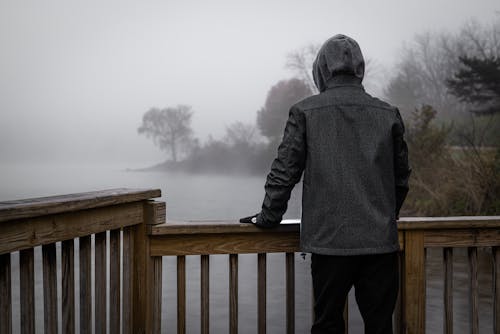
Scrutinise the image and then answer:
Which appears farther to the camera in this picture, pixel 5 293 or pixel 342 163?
pixel 342 163

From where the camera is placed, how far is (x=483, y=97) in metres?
17.0

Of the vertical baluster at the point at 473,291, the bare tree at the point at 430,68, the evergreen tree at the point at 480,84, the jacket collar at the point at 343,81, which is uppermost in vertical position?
the bare tree at the point at 430,68

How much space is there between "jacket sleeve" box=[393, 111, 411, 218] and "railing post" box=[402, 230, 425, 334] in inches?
8.4

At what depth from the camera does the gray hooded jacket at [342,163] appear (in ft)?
5.72

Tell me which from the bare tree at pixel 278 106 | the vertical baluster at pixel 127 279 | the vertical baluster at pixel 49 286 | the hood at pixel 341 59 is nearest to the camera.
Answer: the vertical baluster at pixel 49 286

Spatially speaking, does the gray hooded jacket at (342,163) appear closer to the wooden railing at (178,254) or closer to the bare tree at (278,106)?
the wooden railing at (178,254)

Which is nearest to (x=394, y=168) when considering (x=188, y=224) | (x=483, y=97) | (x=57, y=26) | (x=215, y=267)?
(x=188, y=224)

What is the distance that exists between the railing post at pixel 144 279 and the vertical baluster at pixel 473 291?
1162 mm

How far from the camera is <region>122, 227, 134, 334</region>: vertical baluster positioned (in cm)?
196

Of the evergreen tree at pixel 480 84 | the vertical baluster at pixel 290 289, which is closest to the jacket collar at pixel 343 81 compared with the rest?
the vertical baluster at pixel 290 289

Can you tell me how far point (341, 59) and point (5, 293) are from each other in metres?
1.20

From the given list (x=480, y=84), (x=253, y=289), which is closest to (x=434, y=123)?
(x=480, y=84)

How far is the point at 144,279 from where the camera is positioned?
199 centimetres

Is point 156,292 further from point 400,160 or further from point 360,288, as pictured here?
point 400,160
